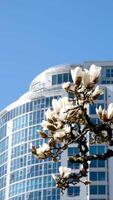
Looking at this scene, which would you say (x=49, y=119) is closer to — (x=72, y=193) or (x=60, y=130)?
(x=60, y=130)

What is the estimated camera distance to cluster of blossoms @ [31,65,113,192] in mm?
5363

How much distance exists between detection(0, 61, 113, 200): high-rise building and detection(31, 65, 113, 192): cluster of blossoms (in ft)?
216

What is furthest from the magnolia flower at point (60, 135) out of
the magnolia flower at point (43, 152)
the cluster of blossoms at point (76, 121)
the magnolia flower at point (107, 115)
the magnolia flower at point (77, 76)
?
the magnolia flower at point (77, 76)

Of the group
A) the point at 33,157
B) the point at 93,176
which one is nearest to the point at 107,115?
the point at 93,176

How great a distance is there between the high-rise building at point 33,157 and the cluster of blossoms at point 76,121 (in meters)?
66.0

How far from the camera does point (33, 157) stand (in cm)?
7762

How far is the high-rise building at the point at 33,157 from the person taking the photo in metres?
74.6

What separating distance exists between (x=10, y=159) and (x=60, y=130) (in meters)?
77.2

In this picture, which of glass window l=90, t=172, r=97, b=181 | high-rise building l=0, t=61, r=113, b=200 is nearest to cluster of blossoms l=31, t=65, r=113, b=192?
high-rise building l=0, t=61, r=113, b=200

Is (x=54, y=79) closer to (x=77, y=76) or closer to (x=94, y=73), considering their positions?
(x=94, y=73)

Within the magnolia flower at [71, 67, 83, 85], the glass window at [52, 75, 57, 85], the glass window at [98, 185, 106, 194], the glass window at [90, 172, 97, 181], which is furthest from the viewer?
the glass window at [52, 75, 57, 85]

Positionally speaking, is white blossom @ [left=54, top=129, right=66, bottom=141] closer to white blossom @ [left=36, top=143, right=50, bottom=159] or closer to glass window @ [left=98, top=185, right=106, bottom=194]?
white blossom @ [left=36, top=143, right=50, bottom=159]

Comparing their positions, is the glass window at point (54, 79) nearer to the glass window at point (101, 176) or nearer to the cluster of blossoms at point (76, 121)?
the glass window at point (101, 176)

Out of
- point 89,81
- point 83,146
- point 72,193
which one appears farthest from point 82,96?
point 72,193
